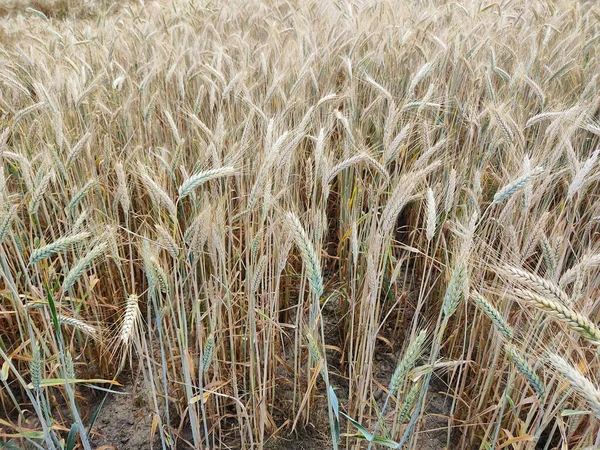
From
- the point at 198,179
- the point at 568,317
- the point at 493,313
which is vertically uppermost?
the point at 198,179

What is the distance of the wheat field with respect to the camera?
1144mm

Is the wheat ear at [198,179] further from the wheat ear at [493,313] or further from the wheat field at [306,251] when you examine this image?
the wheat ear at [493,313]

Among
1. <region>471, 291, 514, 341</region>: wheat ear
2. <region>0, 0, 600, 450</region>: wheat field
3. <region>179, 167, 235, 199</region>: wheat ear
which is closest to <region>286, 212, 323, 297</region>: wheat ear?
<region>0, 0, 600, 450</region>: wheat field

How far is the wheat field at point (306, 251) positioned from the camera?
114cm

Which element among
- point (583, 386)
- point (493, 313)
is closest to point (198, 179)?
point (493, 313)

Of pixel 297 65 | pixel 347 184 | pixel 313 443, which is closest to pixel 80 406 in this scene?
pixel 313 443

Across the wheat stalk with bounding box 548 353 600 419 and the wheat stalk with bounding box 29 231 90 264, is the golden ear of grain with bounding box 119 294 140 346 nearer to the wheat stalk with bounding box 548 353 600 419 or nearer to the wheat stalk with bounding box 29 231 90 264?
the wheat stalk with bounding box 29 231 90 264

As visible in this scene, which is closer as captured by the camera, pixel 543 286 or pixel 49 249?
pixel 543 286

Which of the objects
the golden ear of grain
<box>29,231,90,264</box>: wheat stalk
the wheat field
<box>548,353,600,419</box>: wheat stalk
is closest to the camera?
<box>548,353,600,419</box>: wheat stalk

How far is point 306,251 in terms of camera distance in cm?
100

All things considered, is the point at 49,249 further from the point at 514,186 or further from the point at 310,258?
the point at 514,186

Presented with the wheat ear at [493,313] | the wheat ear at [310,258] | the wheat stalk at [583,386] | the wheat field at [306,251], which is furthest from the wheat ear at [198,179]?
the wheat stalk at [583,386]

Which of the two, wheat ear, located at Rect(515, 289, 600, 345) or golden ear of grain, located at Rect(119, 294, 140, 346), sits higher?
wheat ear, located at Rect(515, 289, 600, 345)

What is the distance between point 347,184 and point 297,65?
852 mm
